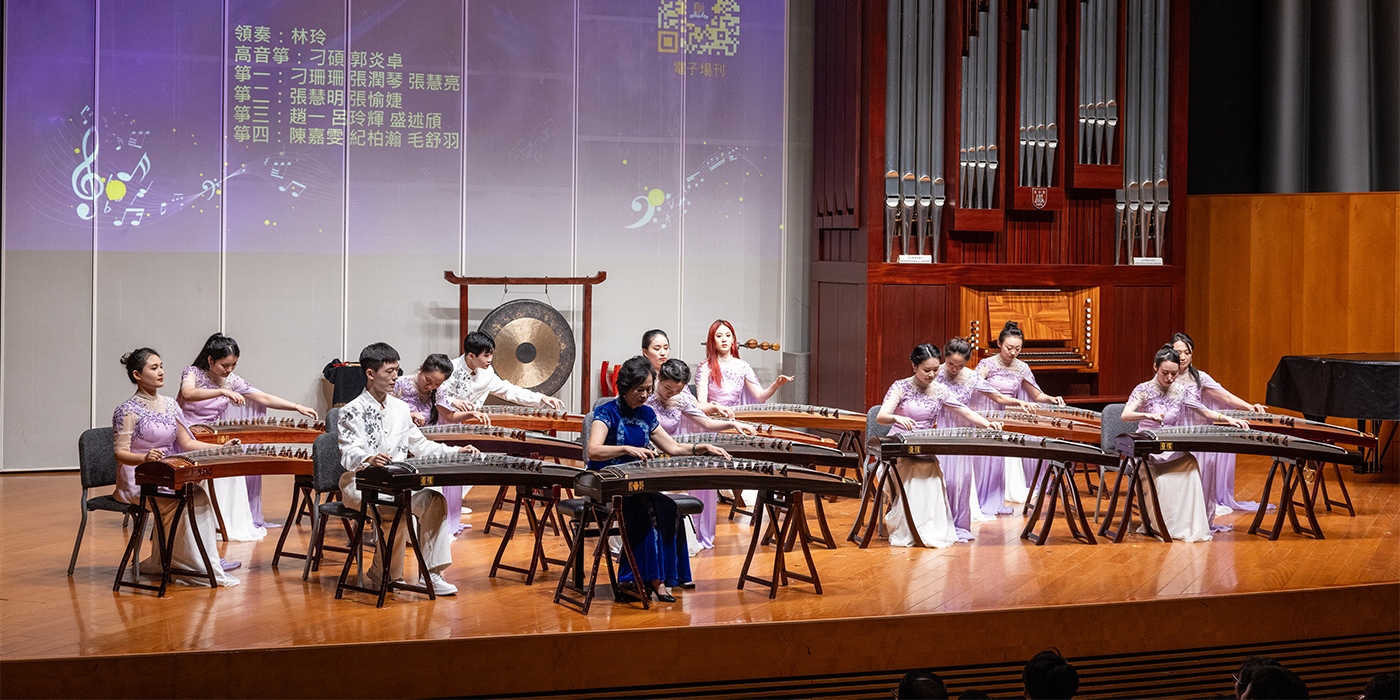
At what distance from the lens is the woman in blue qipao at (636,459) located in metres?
5.22

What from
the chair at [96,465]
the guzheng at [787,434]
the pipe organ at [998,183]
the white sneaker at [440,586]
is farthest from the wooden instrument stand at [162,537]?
the pipe organ at [998,183]

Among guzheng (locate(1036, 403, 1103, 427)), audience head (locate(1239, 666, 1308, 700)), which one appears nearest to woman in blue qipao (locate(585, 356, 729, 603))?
audience head (locate(1239, 666, 1308, 700))

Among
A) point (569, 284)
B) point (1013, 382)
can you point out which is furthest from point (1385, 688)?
point (569, 284)

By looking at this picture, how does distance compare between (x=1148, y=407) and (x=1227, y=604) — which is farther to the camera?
(x=1148, y=407)

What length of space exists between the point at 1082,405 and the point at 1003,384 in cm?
185

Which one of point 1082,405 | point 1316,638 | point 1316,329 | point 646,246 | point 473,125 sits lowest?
point 1316,638

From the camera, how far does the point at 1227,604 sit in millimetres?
5227

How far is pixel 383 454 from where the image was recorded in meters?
5.17

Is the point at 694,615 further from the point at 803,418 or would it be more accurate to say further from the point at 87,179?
the point at 87,179

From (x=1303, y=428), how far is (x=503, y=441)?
429cm

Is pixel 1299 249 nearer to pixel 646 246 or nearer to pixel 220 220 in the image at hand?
pixel 646 246

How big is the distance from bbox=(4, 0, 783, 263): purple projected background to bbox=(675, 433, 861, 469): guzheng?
10.8ft

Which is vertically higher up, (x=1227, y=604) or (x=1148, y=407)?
(x=1148, y=407)

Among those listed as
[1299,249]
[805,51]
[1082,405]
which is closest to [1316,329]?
[1299,249]
